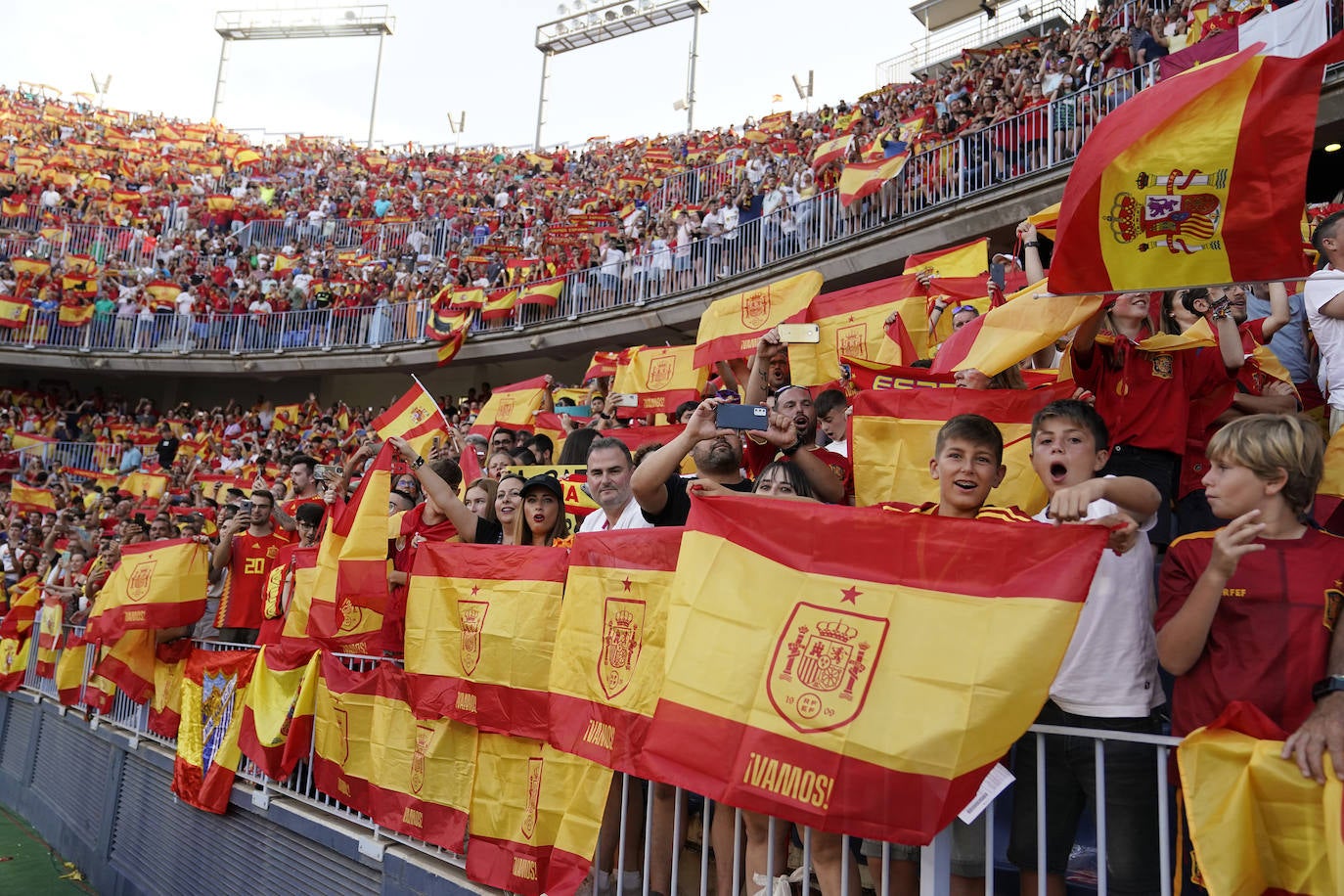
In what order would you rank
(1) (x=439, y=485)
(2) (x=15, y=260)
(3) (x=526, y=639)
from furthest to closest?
(2) (x=15, y=260) < (1) (x=439, y=485) < (3) (x=526, y=639)

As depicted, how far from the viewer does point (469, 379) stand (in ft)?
85.4

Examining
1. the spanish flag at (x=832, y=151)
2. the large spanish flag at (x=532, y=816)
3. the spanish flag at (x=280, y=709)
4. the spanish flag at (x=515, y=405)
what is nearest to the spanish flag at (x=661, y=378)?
the spanish flag at (x=515, y=405)

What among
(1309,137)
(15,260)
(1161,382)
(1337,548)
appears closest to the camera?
(1337,548)

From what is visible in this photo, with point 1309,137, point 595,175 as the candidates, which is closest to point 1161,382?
point 1309,137

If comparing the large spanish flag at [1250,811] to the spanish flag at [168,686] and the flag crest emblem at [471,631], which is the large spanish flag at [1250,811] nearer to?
the flag crest emblem at [471,631]

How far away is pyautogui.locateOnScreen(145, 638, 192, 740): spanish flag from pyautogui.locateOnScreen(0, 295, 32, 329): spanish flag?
944 inches

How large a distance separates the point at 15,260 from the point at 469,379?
13953 millimetres

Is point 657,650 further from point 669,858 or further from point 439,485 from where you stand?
point 439,485

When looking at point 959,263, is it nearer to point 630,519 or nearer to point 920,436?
point 920,436

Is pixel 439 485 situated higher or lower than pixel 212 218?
lower

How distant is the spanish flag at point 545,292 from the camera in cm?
2152

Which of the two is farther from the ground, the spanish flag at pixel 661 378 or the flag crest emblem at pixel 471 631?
the spanish flag at pixel 661 378

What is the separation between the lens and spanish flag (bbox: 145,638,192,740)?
8.10 m

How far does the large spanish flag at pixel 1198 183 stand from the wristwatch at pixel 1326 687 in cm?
153
